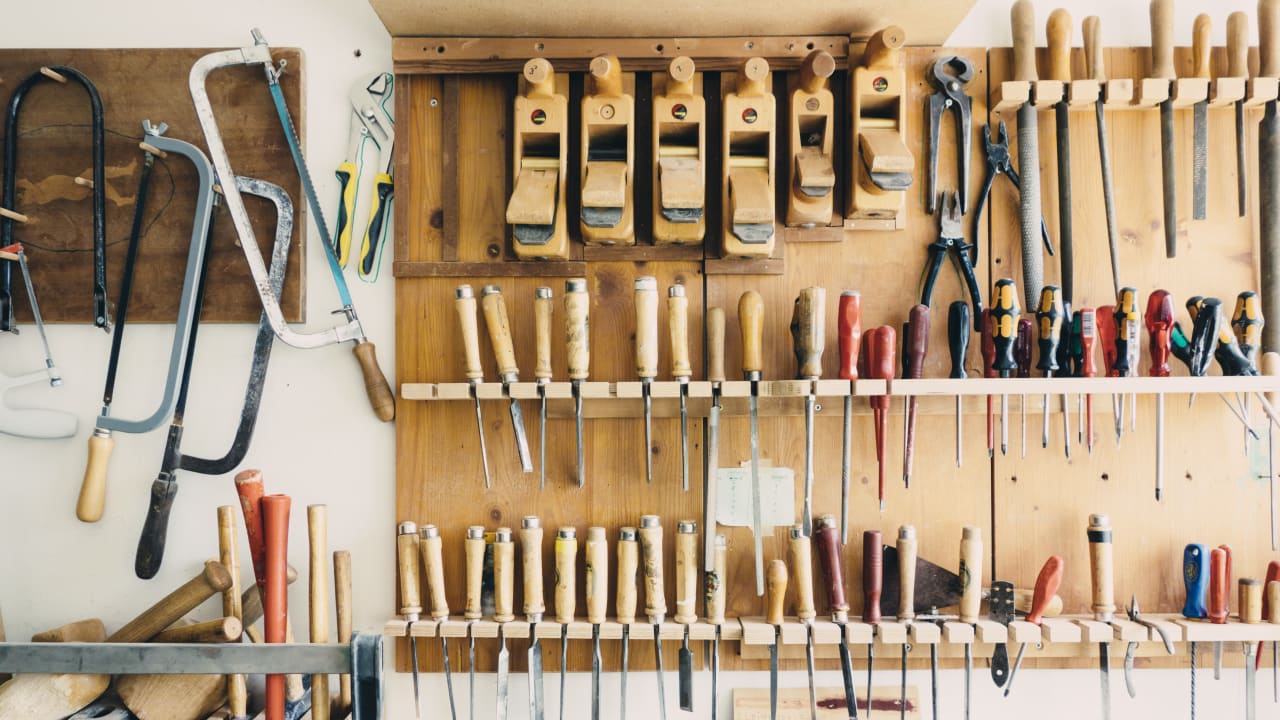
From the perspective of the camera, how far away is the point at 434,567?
5.82 ft

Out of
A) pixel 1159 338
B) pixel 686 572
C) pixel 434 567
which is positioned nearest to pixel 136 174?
pixel 434 567

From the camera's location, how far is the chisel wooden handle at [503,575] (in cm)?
176

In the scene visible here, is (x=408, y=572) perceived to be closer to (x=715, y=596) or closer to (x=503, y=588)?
(x=503, y=588)

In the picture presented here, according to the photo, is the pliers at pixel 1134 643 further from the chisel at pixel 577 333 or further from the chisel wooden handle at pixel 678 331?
the chisel at pixel 577 333

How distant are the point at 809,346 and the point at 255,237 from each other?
4.41 feet

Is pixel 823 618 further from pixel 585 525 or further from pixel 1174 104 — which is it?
pixel 1174 104

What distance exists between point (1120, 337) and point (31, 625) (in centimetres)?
265

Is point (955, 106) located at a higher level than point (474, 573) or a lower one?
higher

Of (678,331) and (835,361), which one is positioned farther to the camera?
(835,361)

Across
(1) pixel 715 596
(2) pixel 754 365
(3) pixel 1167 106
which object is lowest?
(1) pixel 715 596

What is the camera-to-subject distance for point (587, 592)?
1776mm

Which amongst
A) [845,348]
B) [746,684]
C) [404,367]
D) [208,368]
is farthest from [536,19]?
[746,684]

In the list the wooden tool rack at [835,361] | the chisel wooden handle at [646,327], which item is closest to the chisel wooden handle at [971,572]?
the wooden tool rack at [835,361]

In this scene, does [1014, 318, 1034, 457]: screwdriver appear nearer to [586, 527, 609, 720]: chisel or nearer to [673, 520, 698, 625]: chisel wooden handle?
[673, 520, 698, 625]: chisel wooden handle
